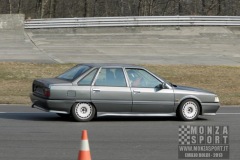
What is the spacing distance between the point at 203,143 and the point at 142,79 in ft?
14.0

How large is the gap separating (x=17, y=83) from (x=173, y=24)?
1833cm

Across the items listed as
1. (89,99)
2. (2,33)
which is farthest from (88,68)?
(2,33)

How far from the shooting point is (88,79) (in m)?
14.0

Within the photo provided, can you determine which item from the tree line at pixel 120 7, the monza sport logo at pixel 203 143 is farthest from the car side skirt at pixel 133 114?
the tree line at pixel 120 7

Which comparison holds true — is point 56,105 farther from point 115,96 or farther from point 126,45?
point 126,45

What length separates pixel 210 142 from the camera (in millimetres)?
10500

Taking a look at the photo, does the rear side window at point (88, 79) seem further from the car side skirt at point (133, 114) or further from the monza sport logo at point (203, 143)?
the monza sport logo at point (203, 143)

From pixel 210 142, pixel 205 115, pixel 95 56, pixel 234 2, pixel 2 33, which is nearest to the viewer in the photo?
pixel 210 142

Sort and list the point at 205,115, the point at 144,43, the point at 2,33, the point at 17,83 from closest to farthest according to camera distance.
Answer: the point at 205,115 → the point at 17,83 → the point at 144,43 → the point at 2,33

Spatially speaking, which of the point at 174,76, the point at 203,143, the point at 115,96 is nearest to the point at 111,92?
the point at 115,96

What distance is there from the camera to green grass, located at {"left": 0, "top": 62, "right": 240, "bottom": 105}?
21984 millimetres

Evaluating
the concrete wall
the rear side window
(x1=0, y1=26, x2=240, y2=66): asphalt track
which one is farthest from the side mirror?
the concrete wall

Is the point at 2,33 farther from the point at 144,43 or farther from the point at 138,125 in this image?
the point at 138,125

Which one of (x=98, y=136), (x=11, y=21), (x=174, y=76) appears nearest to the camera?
(x=98, y=136)
